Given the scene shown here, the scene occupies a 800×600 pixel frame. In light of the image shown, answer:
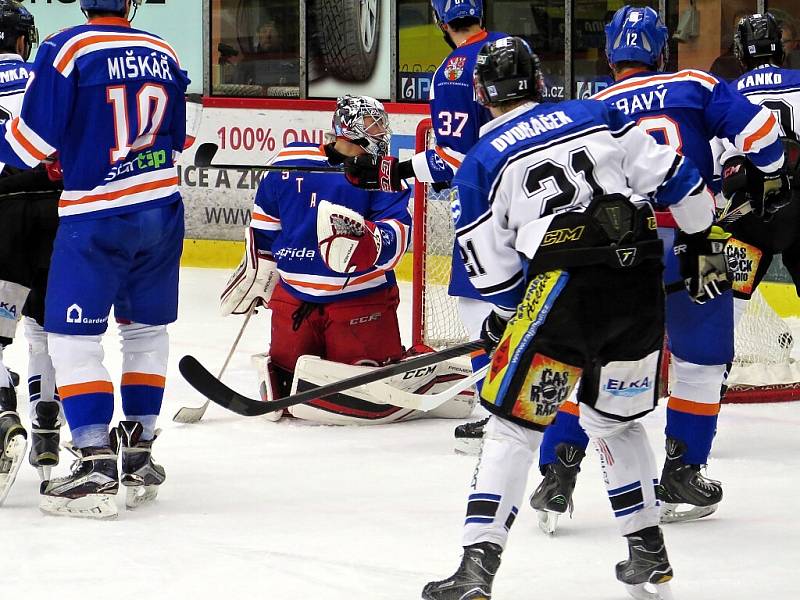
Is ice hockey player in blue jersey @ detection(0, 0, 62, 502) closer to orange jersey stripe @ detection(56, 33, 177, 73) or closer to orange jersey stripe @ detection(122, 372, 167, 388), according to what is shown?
orange jersey stripe @ detection(122, 372, 167, 388)

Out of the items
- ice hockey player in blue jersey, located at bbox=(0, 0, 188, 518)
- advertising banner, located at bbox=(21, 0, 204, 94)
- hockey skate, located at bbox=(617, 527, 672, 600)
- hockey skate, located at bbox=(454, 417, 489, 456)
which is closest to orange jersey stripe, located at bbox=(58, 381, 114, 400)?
ice hockey player in blue jersey, located at bbox=(0, 0, 188, 518)

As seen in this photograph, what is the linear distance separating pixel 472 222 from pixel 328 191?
215cm

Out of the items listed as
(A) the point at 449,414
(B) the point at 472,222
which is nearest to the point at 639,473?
(B) the point at 472,222

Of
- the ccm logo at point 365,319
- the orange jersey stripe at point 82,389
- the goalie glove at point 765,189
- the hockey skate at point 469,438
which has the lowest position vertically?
the hockey skate at point 469,438

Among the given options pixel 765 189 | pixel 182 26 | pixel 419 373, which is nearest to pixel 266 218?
pixel 419 373

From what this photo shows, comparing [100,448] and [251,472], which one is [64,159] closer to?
[100,448]

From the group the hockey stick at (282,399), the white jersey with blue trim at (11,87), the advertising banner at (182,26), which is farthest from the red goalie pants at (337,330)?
the advertising banner at (182,26)

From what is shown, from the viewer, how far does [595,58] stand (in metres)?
7.78

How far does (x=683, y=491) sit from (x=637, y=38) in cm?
112

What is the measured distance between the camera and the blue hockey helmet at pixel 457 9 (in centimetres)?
426

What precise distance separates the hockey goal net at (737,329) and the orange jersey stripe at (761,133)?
1768mm

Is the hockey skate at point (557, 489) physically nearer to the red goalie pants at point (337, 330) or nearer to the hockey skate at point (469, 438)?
the hockey skate at point (469, 438)

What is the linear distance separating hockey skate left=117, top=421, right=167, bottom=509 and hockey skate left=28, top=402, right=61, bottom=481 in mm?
254

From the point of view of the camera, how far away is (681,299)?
11.9 ft
